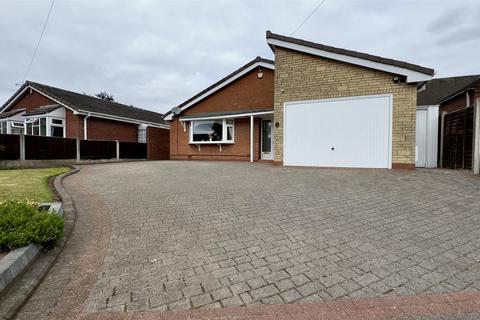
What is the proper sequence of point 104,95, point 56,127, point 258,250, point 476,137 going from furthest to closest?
point 104,95, point 56,127, point 476,137, point 258,250

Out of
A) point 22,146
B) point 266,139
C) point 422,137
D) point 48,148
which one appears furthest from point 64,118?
point 422,137

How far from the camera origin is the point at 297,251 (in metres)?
3.26

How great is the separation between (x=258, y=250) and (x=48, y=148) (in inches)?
550

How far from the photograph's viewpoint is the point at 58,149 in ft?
45.5

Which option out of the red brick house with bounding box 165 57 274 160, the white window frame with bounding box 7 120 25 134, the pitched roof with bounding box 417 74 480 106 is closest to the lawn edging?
the red brick house with bounding box 165 57 274 160

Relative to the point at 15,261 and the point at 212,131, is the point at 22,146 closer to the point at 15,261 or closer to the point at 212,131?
the point at 212,131

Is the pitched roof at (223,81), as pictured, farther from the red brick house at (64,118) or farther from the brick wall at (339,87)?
the brick wall at (339,87)

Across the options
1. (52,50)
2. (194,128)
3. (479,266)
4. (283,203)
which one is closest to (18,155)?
(52,50)

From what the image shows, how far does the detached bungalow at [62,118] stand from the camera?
19.1 meters

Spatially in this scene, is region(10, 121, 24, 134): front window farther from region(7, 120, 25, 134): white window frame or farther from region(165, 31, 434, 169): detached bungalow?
region(165, 31, 434, 169): detached bungalow

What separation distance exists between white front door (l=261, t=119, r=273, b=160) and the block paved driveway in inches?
369

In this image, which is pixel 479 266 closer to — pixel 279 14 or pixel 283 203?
pixel 283 203

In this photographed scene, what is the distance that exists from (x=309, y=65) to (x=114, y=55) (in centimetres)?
1515

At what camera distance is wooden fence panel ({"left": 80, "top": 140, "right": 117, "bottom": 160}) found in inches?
607
